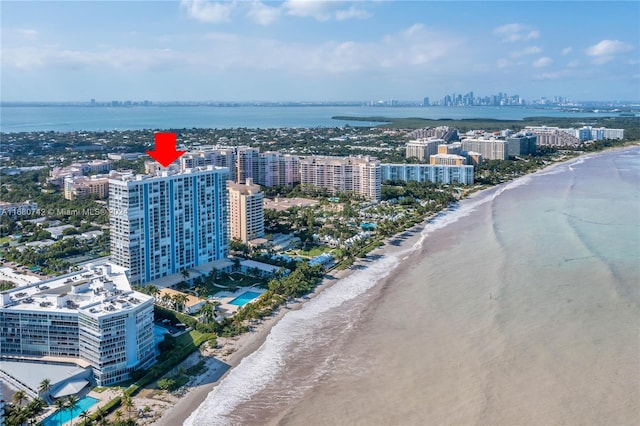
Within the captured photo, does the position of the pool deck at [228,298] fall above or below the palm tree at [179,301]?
below

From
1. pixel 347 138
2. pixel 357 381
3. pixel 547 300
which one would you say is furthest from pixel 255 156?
pixel 347 138

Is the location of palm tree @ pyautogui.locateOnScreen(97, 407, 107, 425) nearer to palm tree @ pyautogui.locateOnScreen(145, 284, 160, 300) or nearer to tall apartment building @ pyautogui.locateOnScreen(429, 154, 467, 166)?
palm tree @ pyautogui.locateOnScreen(145, 284, 160, 300)

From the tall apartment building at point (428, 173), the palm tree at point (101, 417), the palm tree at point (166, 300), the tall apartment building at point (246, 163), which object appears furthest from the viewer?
the tall apartment building at point (428, 173)

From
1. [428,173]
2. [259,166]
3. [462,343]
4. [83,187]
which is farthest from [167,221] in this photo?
[428,173]

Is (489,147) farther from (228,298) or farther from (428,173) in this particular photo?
(228,298)

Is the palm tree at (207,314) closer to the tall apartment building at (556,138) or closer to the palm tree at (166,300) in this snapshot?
the palm tree at (166,300)

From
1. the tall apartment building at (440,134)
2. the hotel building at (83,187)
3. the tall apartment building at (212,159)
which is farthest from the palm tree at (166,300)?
the tall apartment building at (440,134)

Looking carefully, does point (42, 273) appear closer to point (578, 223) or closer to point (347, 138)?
point (578, 223)
